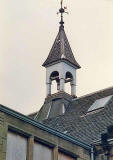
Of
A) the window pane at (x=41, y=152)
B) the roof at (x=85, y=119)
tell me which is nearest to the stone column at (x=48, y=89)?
the roof at (x=85, y=119)

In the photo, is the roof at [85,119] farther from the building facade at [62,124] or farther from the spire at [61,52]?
the spire at [61,52]

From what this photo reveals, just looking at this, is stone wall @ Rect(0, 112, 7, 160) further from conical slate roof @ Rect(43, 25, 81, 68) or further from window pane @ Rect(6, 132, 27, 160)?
conical slate roof @ Rect(43, 25, 81, 68)

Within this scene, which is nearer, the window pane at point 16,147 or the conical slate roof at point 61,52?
the window pane at point 16,147

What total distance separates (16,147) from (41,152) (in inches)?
61.3

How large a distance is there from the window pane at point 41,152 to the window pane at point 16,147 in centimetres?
64

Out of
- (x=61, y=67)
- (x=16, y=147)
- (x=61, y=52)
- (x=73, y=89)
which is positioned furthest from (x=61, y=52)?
(x=16, y=147)

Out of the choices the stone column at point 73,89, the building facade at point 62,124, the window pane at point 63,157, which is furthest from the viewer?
the stone column at point 73,89

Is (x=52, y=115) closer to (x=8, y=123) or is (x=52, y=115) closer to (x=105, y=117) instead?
(x=105, y=117)

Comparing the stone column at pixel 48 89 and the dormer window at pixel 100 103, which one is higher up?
the stone column at pixel 48 89

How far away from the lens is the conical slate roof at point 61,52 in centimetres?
4178

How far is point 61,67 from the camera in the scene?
135 feet

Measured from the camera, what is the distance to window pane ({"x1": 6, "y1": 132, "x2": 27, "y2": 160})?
23641mm

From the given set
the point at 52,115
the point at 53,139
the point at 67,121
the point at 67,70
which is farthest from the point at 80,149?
the point at 67,70

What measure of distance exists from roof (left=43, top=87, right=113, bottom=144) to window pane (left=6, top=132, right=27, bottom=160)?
5.25 meters
